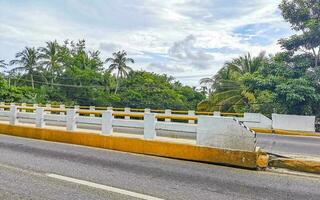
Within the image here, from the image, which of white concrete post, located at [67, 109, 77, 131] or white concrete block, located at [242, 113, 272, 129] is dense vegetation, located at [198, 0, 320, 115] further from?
white concrete post, located at [67, 109, 77, 131]

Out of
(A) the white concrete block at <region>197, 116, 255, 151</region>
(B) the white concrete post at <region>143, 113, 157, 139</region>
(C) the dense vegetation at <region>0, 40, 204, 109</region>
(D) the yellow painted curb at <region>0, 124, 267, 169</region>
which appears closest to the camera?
(D) the yellow painted curb at <region>0, 124, 267, 169</region>

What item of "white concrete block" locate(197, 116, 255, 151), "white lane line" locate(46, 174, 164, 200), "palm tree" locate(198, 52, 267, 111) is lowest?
"white lane line" locate(46, 174, 164, 200)

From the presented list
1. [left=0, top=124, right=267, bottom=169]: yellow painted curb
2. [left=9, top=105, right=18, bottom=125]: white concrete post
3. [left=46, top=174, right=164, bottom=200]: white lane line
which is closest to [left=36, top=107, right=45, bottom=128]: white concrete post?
[left=0, top=124, right=267, bottom=169]: yellow painted curb

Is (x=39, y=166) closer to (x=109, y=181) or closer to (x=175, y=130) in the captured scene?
(x=109, y=181)

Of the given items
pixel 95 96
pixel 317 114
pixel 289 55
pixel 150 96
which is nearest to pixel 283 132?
pixel 317 114

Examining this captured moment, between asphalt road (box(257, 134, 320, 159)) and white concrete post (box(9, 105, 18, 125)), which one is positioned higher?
white concrete post (box(9, 105, 18, 125))

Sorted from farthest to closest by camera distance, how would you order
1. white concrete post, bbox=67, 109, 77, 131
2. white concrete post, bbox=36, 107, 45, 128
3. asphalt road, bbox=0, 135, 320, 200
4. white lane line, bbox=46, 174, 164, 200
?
white concrete post, bbox=36, 107, 45, 128, white concrete post, bbox=67, 109, 77, 131, asphalt road, bbox=0, 135, 320, 200, white lane line, bbox=46, 174, 164, 200

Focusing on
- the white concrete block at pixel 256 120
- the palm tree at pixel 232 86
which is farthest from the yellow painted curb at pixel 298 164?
the palm tree at pixel 232 86

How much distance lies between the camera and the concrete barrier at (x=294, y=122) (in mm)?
19156

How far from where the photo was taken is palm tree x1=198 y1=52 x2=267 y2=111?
98.7ft

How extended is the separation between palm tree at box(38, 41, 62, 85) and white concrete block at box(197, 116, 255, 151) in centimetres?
4982

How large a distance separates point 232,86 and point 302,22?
9771 millimetres

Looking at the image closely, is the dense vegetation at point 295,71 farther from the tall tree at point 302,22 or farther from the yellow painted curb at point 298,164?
the yellow painted curb at point 298,164

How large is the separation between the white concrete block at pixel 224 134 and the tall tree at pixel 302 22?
1604 centimetres
